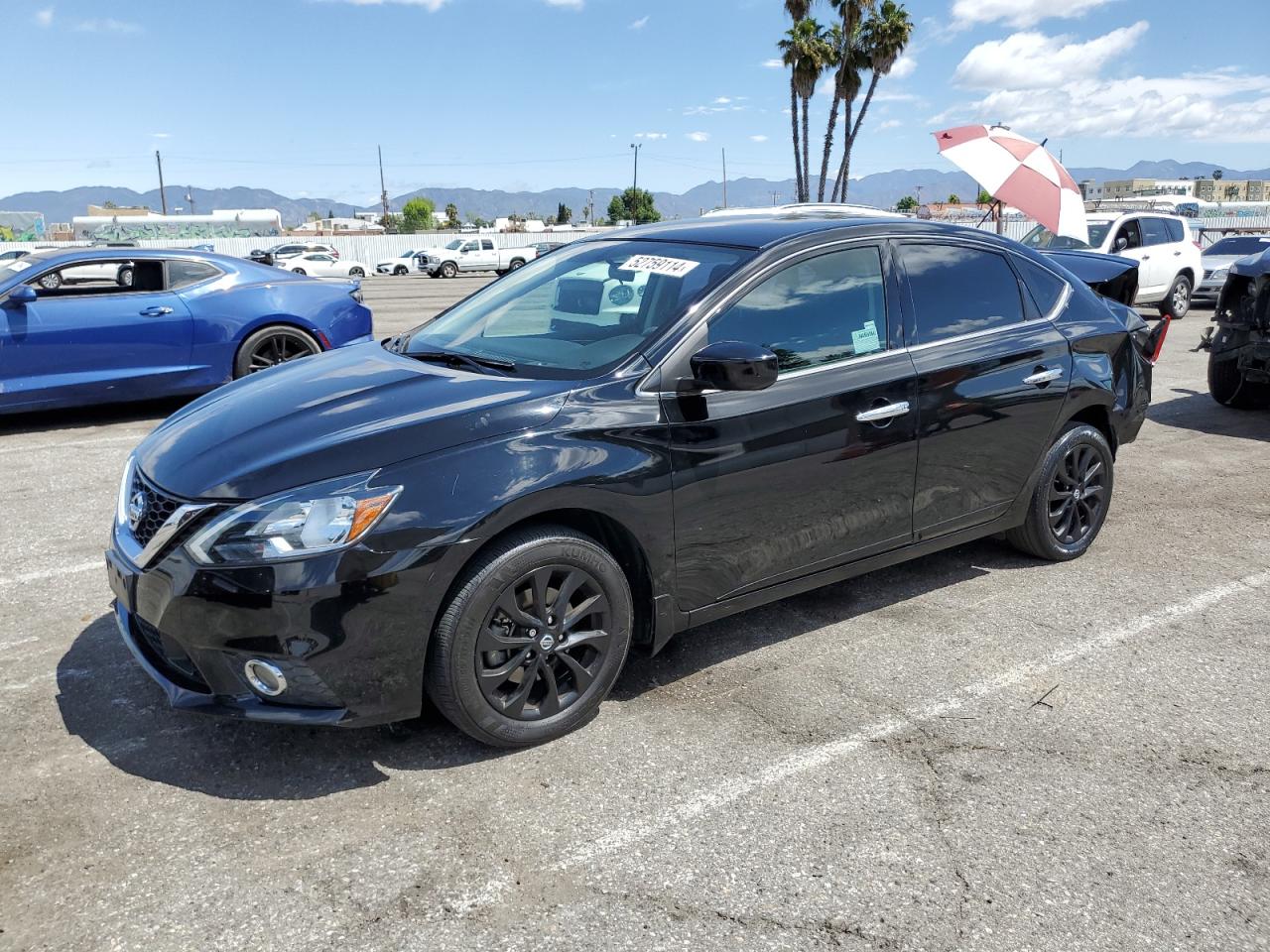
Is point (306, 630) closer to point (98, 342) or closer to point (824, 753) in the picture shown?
point (824, 753)

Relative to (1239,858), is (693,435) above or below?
above

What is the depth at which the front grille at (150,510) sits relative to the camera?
311 cm

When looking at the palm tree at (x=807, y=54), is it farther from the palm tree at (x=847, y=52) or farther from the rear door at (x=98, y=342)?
the rear door at (x=98, y=342)

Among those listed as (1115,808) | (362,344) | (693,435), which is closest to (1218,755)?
(1115,808)

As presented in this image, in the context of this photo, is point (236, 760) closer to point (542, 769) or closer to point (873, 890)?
point (542, 769)

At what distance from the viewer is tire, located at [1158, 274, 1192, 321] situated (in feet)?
55.0

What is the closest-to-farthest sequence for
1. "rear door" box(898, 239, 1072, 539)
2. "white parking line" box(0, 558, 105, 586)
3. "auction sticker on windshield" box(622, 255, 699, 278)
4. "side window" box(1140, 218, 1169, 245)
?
"auction sticker on windshield" box(622, 255, 699, 278) < "rear door" box(898, 239, 1072, 539) < "white parking line" box(0, 558, 105, 586) < "side window" box(1140, 218, 1169, 245)

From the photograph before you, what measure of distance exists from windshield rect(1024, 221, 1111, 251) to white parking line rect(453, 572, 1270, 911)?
12.0 m

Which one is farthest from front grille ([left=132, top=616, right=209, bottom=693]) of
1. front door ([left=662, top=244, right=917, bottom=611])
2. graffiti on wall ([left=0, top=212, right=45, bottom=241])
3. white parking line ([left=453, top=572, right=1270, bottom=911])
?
graffiti on wall ([left=0, top=212, right=45, bottom=241])

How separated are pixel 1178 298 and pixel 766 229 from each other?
1545 cm

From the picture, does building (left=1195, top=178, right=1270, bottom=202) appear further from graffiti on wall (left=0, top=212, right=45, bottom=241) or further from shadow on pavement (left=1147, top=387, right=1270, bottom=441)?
graffiti on wall (left=0, top=212, right=45, bottom=241)

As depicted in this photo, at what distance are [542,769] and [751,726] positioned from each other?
0.74m

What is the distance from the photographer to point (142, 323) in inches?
320

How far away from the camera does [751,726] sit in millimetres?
3492
